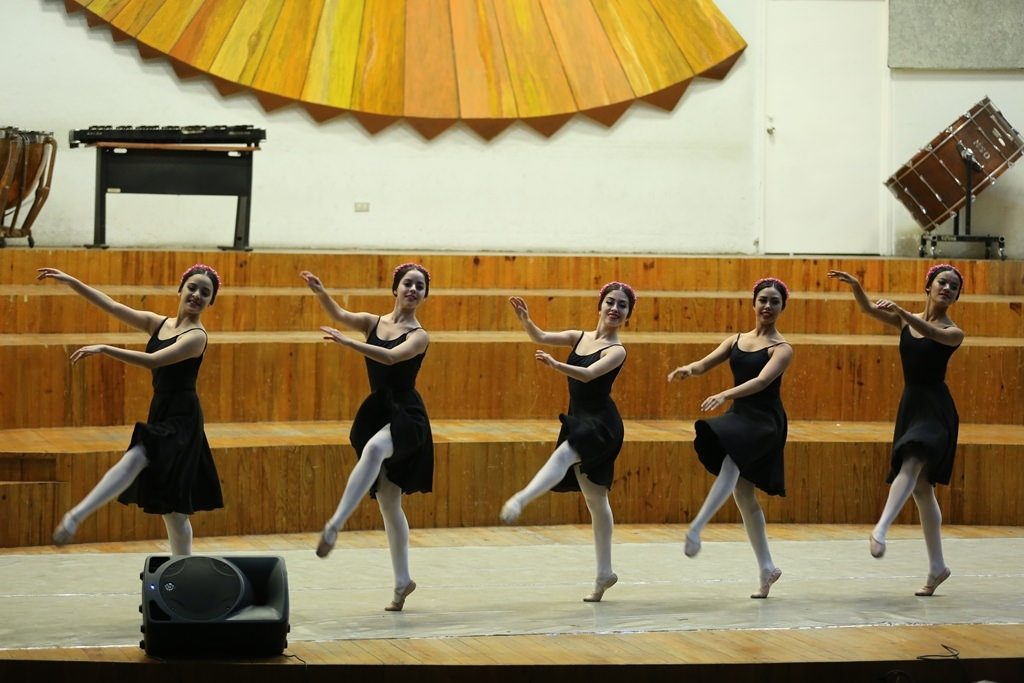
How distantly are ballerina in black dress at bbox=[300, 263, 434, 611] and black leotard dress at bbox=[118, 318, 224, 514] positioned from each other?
0.44 m

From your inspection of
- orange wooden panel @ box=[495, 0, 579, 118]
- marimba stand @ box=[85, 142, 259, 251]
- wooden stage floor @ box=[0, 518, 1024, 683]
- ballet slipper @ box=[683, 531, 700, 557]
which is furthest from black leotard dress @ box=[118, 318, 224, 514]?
orange wooden panel @ box=[495, 0, 579, 118]

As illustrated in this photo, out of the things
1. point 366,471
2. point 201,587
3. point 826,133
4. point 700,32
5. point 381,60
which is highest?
point 700,32

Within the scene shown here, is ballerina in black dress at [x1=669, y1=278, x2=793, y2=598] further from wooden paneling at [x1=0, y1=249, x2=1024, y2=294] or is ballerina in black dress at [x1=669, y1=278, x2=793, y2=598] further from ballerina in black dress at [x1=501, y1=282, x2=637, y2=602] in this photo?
wooden paneling at [x1=0, y1=249, x2=1024, y2=294]

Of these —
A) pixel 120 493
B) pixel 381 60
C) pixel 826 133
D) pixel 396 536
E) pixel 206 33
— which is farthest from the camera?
pixel 826 133

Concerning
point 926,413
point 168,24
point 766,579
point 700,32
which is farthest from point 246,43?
point 766,579

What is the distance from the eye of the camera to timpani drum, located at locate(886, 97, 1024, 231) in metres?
9.06

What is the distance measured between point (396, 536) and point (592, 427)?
71 cm

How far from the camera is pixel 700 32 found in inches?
376

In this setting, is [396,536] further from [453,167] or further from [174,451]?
[453,167]

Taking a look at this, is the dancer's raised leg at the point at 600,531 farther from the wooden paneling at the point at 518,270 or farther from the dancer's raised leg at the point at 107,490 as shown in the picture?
the wooden paneling at the point at 518,270

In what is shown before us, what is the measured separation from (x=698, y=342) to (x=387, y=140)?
3.06 meters

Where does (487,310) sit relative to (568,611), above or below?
above

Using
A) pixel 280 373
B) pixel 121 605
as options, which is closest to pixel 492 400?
pixel 280 373

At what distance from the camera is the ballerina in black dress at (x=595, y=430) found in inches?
191
